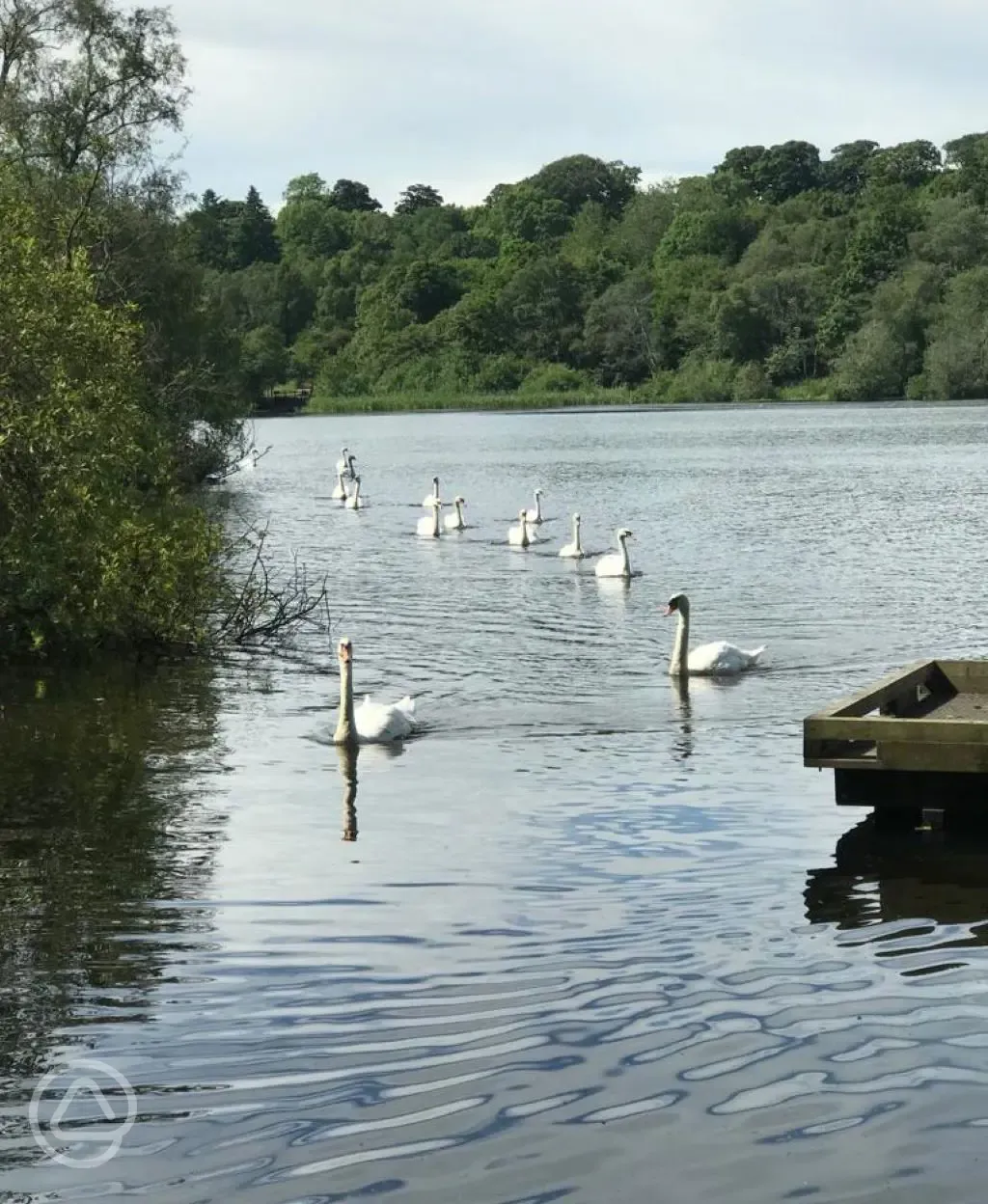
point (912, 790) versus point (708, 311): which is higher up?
point (708, 311)

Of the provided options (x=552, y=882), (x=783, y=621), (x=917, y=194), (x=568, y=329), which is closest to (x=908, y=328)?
(x=568, y=329)

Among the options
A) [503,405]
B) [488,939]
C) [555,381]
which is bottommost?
[488,939]

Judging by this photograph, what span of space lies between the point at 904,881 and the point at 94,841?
18.7 feet

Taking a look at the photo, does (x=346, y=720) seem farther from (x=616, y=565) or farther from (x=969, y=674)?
(x=616, y=565)

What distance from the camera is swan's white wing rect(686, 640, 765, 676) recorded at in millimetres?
20938

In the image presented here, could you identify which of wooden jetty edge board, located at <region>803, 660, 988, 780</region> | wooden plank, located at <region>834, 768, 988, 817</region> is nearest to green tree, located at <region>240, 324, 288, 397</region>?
wooden jetty edge board, located at <region>803, 660, 988, 780</region>

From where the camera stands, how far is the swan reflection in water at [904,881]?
441 inches

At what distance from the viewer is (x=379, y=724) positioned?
57.0 ft

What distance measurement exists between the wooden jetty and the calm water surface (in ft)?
1.09

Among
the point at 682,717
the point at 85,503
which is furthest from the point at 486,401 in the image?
the point at 682,717

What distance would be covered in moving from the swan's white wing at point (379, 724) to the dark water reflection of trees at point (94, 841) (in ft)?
4.55

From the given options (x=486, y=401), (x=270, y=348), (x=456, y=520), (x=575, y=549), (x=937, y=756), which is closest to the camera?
(x=937, y=756)

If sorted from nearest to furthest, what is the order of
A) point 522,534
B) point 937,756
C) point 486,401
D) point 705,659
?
point 937,756
point 705,659
point 522,534
point 486,401

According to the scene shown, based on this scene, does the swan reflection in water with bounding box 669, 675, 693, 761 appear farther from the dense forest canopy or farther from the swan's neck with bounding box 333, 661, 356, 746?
the dense forest canopy
